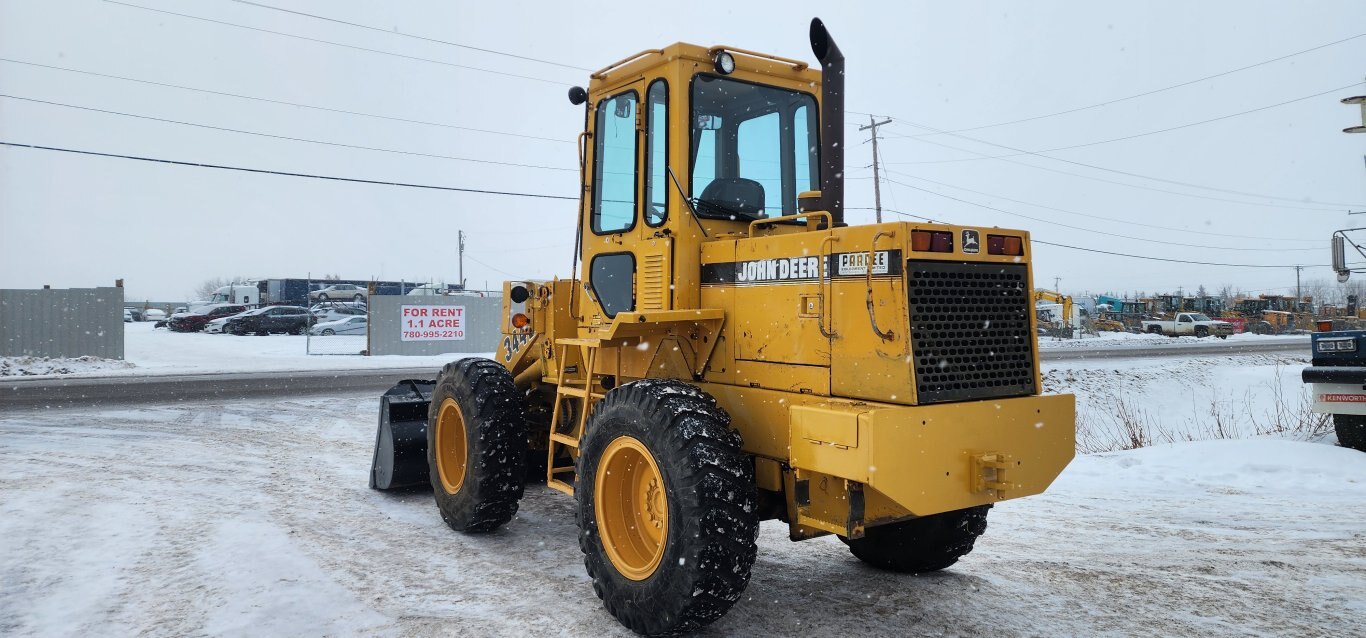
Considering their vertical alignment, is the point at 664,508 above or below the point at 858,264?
below

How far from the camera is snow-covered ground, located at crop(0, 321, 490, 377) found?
20.9 meters

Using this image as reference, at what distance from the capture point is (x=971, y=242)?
418 cm

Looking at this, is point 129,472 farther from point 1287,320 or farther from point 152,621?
point 1287,320

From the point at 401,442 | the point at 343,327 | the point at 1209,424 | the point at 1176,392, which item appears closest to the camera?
the point at 401,442

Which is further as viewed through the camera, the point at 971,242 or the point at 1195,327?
the point at 1195,327

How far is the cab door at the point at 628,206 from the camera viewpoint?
5.06m

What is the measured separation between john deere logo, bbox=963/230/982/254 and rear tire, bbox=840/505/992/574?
149 cm

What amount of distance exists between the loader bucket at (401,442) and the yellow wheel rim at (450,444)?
2.79 ft

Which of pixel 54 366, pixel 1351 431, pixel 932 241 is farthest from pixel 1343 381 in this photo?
pixel 54 366

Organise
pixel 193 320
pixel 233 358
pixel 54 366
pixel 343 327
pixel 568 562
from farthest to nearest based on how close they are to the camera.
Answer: pixel 193 320, pixel 343 327, pixel 233 358, pixel 54 366, pixel 568 562

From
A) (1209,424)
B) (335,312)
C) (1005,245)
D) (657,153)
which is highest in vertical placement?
(335,312)

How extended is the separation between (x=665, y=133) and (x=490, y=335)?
22.3 metres

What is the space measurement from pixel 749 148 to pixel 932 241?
1635 mm

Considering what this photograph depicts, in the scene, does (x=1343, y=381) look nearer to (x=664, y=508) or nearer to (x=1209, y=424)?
(x=664, y=508)
